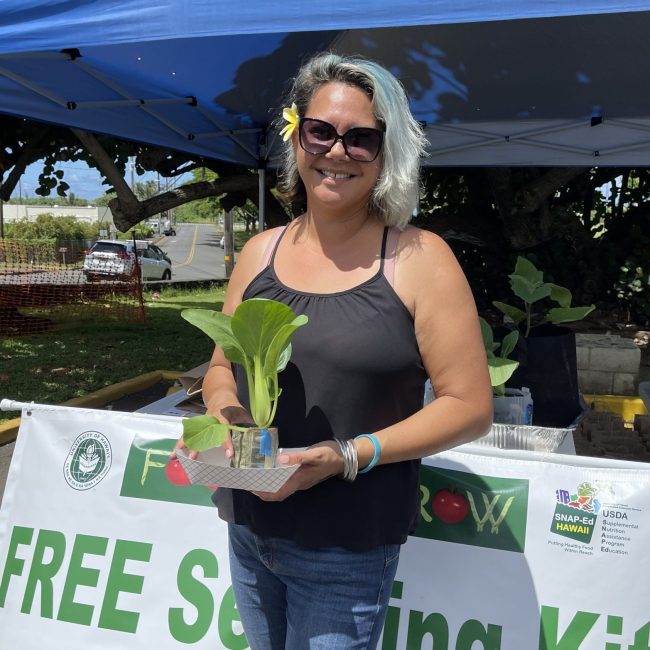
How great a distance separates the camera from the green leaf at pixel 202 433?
121 cm

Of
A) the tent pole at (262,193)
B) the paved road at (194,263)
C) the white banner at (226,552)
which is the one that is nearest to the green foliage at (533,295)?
the white banner at (226,552)

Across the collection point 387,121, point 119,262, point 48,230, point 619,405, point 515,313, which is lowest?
point 619,405

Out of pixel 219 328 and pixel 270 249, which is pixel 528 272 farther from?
pixel 219 328

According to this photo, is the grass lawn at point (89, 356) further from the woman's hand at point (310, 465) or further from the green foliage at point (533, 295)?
the woman's hand at point (310, 465)

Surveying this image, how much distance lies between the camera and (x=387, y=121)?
1289 mm

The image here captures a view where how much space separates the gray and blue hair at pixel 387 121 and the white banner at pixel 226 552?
91 centimetres

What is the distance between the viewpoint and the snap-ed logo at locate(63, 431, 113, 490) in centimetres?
223

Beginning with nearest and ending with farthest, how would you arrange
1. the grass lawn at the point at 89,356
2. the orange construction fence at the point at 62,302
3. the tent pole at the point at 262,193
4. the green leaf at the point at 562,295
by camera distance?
the green leaf at the point at 562,295
the tent pole at the point at 262,193
the grass lawn at the point at 89,356
the orange construction fence at the point at 62,302

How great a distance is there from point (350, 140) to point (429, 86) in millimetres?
3883

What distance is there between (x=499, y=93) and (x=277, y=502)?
429 cm

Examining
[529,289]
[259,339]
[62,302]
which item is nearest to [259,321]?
[259,339]

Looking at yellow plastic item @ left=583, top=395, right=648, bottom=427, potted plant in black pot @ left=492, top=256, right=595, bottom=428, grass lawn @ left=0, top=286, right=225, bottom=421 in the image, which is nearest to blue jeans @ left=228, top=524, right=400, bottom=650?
potted plant in black pot @ left=492, top=256, right=595, bottom=428

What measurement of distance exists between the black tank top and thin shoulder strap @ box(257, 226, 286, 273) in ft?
0.49

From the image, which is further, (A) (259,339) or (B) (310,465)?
(A) (259,339)
